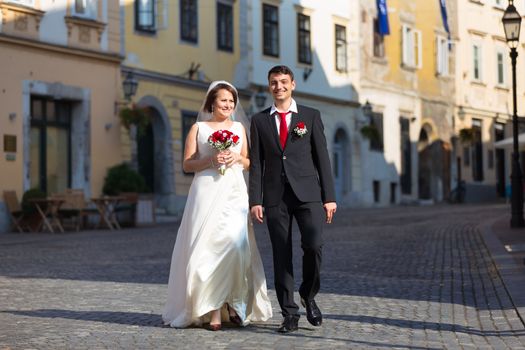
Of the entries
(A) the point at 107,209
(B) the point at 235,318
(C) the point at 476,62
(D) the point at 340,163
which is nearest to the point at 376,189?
(D) the point at 340,163

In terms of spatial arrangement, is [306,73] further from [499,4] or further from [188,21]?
[499,4]

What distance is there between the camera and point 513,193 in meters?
23.2

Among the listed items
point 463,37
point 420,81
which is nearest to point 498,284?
point 420,81

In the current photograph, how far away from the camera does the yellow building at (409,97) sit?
4503cm

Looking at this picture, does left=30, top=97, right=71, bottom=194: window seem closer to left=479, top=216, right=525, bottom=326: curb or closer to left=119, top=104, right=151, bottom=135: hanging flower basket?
left=119, top=104, right=151, bottom=135: hanging flower basket

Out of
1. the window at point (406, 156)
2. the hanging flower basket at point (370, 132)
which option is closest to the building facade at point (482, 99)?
the window at point (406, 156)

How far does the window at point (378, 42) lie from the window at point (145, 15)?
15.5m

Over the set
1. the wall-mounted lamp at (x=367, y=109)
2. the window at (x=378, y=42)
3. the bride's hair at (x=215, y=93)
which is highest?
the window at (x=378, y=42)

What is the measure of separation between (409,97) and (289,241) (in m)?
39.8

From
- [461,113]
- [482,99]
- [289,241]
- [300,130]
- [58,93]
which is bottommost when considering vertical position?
[289,241]

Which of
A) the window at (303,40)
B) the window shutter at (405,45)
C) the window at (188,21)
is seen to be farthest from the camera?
the window shutter at (405,45)

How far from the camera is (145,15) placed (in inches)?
1224

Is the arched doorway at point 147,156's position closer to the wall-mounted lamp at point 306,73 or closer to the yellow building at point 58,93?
the yellow building at point 58,93

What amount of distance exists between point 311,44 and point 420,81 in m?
9.31
